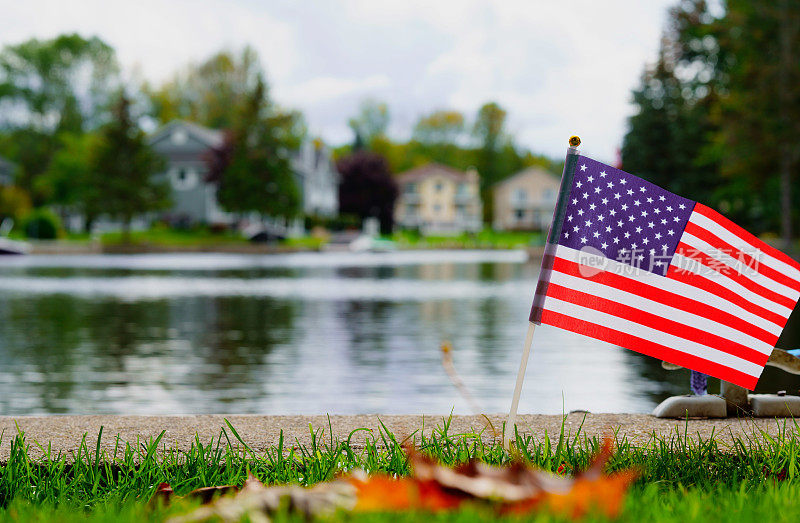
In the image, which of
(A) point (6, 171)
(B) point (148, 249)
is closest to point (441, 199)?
(A) point (6, 171)

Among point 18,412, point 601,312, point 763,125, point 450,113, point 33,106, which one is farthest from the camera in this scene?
point 450,113

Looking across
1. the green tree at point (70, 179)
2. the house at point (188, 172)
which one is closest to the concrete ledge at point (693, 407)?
the green tree at point (70, 179)

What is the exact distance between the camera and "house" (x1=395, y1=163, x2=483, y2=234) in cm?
13762

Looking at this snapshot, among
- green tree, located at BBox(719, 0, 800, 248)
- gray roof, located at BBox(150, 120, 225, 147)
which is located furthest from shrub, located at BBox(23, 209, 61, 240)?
green tree, located at BBox(719, 0, 800, 248)

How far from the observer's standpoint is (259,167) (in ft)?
236

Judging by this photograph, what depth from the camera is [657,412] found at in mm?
6438

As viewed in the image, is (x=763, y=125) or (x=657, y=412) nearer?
(x=657, y=412)

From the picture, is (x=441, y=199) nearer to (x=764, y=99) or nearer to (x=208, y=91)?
(x=208, y=91)

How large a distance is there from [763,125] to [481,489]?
4963 centimetres

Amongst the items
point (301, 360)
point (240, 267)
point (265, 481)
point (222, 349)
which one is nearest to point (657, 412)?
point (265, 481)

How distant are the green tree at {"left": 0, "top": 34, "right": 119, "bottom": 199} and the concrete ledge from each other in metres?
109

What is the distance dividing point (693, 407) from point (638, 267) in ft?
4.57

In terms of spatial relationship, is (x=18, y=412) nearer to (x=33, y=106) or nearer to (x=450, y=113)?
(x=33, y=106)

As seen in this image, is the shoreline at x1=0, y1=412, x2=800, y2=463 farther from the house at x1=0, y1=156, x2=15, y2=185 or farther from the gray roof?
the house at x1=0, y1=156, x2=15, y2=185
